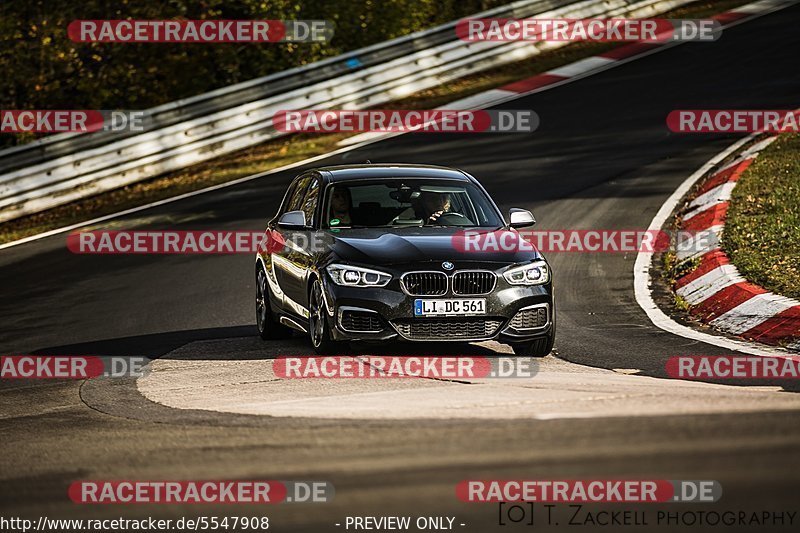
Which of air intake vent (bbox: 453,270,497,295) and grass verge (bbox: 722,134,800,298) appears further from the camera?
grass verge (bbox: 722,134,800,298)

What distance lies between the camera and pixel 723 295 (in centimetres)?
1148

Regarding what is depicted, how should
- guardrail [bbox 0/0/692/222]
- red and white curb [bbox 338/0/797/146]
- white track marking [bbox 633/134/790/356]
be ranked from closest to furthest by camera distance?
white track marking [bbox 633/134/790/356] < guardrail [bbox 0/0/692/222] < red and white curb [bbox 338/0/797/146]

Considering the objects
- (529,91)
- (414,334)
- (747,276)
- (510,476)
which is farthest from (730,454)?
(529,91)

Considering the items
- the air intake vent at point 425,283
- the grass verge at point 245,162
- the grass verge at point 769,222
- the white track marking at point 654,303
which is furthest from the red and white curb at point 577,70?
the air intake vent at point 425,283

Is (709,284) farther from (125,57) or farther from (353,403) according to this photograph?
(125,57)

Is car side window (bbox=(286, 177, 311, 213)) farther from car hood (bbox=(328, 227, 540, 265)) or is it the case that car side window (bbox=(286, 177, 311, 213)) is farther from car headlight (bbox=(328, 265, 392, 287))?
car headlight (bbox=(328, 265, 392, 287))

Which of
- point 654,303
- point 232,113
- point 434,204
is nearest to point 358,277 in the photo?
point 434,204

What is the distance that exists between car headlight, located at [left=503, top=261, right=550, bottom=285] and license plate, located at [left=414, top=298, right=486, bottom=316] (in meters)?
0.32

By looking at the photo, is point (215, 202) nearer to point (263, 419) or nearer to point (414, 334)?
point (414, 334)

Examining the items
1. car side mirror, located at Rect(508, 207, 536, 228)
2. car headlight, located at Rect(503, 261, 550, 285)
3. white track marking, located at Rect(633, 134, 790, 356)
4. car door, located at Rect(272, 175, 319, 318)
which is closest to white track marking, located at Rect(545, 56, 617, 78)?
white track marking, located at Rect(633, 134, 790, 356)

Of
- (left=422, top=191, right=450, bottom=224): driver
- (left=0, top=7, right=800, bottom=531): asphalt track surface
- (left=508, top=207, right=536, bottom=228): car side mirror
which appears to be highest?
(left=422, top=191, right=450, bottom=224): driver

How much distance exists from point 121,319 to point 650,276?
5276 millimetres

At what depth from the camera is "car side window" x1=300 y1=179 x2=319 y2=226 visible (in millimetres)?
11305

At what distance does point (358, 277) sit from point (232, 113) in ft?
41.1
